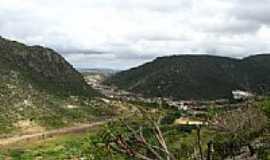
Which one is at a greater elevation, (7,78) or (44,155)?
(7,78)

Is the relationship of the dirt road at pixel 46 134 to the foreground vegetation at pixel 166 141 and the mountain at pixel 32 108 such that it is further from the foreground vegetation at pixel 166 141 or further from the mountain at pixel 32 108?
the foreground vegetation at pixel 166 141

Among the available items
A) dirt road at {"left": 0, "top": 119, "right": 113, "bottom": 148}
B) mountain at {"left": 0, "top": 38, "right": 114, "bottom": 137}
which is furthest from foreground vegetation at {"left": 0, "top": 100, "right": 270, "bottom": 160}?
mountain at {"left": 0, "top": 38, "right": 114, "bottom": 137}

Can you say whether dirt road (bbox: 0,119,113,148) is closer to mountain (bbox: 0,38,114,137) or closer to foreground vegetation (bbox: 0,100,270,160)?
mountain (bbox: 0,38,114,137)

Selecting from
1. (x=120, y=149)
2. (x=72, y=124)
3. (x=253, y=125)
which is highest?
(x=120, y=149)

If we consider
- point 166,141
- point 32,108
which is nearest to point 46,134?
point 32,108

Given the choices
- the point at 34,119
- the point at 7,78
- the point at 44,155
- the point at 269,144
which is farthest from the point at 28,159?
the point at 7,78

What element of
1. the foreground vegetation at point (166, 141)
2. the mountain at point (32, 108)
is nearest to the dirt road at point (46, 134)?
the mountain at point (32, 108)

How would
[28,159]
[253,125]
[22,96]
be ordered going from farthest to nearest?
[22,96]
[28,159]
[253,125]

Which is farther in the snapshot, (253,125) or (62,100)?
(62,100)

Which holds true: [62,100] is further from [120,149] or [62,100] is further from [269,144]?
[120,149]

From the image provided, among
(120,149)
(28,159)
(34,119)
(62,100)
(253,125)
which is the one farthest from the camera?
(62,100)
